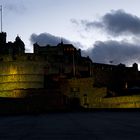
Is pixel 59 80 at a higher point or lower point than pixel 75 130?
higher

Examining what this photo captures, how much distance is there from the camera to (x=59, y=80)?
49.8 metres

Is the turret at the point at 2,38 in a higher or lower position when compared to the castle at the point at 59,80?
higher

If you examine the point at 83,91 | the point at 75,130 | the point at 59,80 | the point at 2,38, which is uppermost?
the point at 2,38

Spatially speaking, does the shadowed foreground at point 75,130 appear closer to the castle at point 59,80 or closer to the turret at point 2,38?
the castle at point 59,80

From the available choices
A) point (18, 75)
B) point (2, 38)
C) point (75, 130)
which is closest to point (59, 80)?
point (18, 75)

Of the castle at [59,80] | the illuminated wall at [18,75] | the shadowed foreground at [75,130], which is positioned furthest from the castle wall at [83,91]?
the shadowed foreground at [75,130]

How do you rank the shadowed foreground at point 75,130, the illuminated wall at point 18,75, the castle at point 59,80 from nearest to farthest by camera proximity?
the shadowed foreground at point 75,130 < the castle at point 59,80 < the illuminated wall at point 18,75

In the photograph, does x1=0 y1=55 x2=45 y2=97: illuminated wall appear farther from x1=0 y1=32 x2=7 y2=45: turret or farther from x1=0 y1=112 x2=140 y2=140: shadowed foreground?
x1=0 y1=112 x2=140 y2=140: shadowed foreground

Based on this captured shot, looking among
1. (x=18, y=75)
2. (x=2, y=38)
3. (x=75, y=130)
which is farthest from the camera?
(x=2, y=38)

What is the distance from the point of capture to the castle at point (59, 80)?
45375mm

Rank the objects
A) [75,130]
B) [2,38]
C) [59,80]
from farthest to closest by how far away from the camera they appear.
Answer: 1. [2,38]
2. [59,80]
3. [75,130]

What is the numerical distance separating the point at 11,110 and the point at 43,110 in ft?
14.9

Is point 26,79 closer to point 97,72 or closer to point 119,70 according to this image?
point 97,72

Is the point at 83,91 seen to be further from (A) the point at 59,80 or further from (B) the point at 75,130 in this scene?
(B) the point at 75,130
